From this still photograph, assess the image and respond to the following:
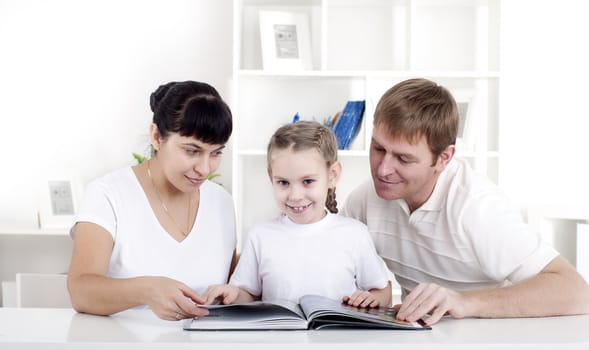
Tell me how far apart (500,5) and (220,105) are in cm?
229

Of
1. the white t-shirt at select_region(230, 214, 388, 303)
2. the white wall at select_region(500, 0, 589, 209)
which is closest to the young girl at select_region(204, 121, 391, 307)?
the white t-shirt at select_region(230, 214, 388, 303)

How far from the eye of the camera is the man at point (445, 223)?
1.66m

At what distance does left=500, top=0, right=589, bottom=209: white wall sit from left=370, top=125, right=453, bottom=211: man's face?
6.61 ft

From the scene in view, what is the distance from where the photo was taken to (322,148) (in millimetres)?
1902

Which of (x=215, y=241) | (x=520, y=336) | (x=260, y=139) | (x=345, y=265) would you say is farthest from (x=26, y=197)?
(x=520, y=336)

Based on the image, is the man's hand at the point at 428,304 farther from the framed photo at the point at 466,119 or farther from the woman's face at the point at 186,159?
the framed photo at the point at 466,119

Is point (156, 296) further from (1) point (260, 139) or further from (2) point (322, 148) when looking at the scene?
(1) point (260, 139)

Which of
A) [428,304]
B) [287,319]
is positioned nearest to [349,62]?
[428,304]

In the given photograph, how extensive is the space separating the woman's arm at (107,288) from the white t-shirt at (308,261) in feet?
1.22

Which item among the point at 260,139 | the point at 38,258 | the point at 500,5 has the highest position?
the point at 500,5

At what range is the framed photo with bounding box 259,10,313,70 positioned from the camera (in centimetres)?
369

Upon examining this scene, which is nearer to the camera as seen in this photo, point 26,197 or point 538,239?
point 538,239

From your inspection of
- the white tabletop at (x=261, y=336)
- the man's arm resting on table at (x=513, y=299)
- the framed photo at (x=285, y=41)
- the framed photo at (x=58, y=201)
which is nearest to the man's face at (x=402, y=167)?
the man's arm resting on table at (x=513, y=299)

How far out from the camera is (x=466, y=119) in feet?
12.0
